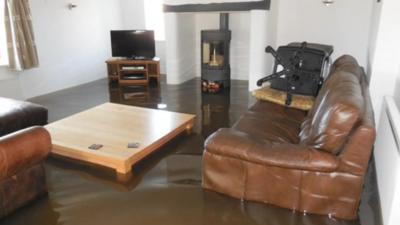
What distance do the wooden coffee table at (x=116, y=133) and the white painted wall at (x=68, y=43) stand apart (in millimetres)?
2199

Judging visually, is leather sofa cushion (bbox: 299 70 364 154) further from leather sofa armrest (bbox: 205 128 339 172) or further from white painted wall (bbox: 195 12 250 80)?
white painted wall (bbox: 195 12 250 80)

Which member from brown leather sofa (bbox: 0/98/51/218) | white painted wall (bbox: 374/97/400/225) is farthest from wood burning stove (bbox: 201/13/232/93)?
brown leather sofa (bbox: 0/98/51/218)

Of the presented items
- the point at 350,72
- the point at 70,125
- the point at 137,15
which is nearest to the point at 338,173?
the point at 350,72

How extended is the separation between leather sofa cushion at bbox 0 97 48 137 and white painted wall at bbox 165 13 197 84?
2.93 meters

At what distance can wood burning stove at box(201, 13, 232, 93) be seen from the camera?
17.7 feet

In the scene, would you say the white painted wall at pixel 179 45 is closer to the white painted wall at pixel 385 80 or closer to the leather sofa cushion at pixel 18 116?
the leather sofa cushion at pixel 18 116

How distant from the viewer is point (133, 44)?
19.9 ft

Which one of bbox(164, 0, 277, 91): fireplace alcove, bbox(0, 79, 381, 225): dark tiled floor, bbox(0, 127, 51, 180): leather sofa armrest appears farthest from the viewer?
bbox(164, 0, 277, 91): fireplace alcove

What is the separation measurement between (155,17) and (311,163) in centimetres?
552

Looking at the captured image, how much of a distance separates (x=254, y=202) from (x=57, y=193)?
147 cm

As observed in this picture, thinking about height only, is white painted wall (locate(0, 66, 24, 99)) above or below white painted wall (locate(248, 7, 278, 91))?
below

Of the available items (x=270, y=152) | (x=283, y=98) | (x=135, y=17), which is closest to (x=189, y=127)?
(x=283, y=98)

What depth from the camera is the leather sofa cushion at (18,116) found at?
2.95 meters

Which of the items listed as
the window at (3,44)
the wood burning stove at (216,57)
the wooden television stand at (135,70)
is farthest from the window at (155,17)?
the window at (3,44)
